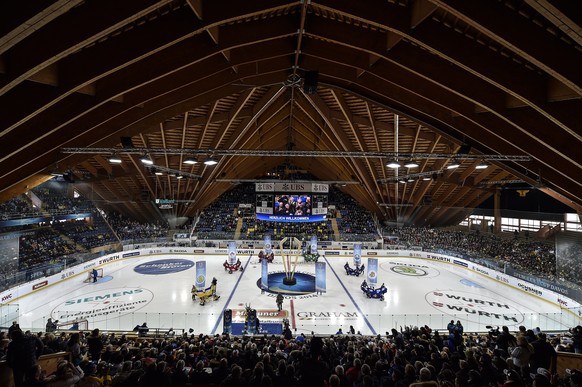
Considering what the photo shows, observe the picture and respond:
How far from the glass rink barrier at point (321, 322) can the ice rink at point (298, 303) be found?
4cm

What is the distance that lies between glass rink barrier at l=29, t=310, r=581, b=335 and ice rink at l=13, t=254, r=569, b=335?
4 cm

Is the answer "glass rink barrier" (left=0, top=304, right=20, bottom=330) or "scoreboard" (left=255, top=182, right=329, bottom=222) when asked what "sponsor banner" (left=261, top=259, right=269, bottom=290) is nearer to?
"scoreboard" (left=255, top=182, right=329, bottom=222)

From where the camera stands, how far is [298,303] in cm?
1659

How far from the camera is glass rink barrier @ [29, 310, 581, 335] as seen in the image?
1257 cm

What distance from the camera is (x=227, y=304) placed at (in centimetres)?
1636

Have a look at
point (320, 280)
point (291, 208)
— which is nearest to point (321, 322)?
point (320, 280)

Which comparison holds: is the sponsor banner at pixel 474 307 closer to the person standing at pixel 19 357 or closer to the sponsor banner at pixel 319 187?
the sponsor banner at pixel 319 187

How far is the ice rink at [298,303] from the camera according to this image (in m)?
13.4

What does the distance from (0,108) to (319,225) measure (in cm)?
3589

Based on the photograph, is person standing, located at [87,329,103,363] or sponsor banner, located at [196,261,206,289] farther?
sponsor banner, located at [196,261,206,289]

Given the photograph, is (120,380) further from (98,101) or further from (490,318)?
(490,318)

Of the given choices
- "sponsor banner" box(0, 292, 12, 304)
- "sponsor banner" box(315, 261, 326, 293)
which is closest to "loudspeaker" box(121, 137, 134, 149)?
"sponsor banner" box(0, 292, 12, 304)

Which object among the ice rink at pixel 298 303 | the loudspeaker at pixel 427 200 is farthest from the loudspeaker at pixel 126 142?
the loudspeaker at pixel 427 200

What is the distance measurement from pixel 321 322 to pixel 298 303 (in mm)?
2800
